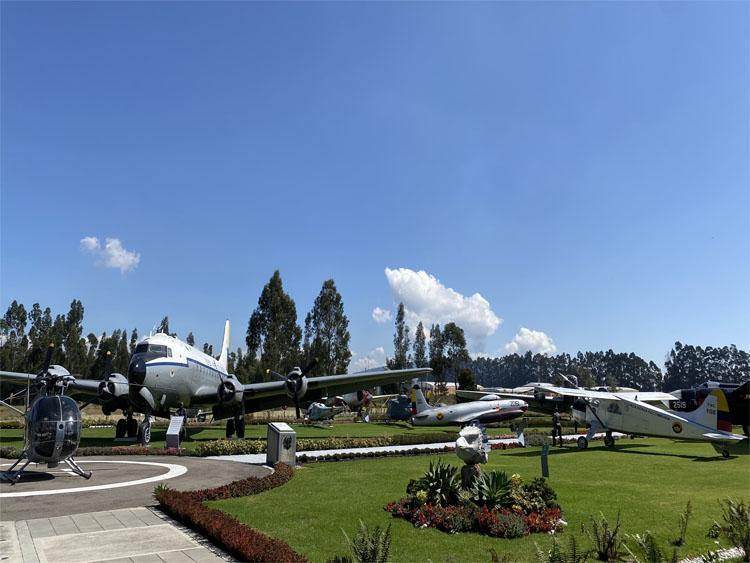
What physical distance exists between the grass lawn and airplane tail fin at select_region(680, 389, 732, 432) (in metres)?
1.83

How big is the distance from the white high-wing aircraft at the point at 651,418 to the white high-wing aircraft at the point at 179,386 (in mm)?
11073

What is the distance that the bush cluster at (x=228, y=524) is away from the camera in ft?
24.4

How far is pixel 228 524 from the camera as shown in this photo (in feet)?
29.6

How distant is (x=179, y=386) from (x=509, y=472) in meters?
19.9

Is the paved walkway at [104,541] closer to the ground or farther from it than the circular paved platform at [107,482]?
farther from it

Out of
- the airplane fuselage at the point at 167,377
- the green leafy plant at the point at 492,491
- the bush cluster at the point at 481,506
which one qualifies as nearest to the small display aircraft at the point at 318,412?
the airplane fuselage at the point at 167,377

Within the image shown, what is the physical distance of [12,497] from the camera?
12.6 meters

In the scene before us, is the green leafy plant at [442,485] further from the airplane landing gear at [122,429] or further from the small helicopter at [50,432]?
the airplane landing gear at [122,429]

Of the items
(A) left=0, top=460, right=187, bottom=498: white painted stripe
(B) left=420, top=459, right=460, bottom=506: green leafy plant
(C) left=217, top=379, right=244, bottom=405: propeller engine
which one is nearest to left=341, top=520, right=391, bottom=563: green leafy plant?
(B) left=420, top=459, right=460, bottom=506: green leafy plant

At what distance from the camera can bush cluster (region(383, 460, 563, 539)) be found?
10008 millimetres

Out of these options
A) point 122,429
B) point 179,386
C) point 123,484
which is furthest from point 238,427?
point 123,484

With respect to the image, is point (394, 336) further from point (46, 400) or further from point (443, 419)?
point (46, 400)

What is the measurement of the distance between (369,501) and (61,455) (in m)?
10.5

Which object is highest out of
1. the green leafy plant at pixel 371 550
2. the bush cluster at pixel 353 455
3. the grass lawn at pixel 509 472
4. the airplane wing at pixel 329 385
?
the airplane wing at pixel 329 385
